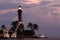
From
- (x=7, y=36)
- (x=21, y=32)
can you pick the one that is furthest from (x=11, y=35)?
(x=21, y=32)

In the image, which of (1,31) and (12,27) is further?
(1,31)

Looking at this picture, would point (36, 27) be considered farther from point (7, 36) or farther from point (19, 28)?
point (7, 36)

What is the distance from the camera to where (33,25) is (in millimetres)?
172125

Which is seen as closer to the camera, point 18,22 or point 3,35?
point 18,22

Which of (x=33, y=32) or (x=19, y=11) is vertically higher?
(x=19, y=11)

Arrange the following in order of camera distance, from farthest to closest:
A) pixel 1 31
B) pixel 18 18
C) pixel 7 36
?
pixel 1 31 → pixel 7 36 → pixel 18 18

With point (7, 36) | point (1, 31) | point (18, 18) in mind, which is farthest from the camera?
point (1, 31)

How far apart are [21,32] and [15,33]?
5.86 meters

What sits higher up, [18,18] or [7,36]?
[18,18]

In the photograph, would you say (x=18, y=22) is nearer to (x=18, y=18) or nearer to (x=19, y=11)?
(x=18, y=18)

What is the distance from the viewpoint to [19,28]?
570 feet

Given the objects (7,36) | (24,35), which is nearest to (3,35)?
(7,36)

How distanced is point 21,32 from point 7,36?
15.3 m

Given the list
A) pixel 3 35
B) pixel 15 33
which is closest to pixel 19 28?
→ pixel 15 33
